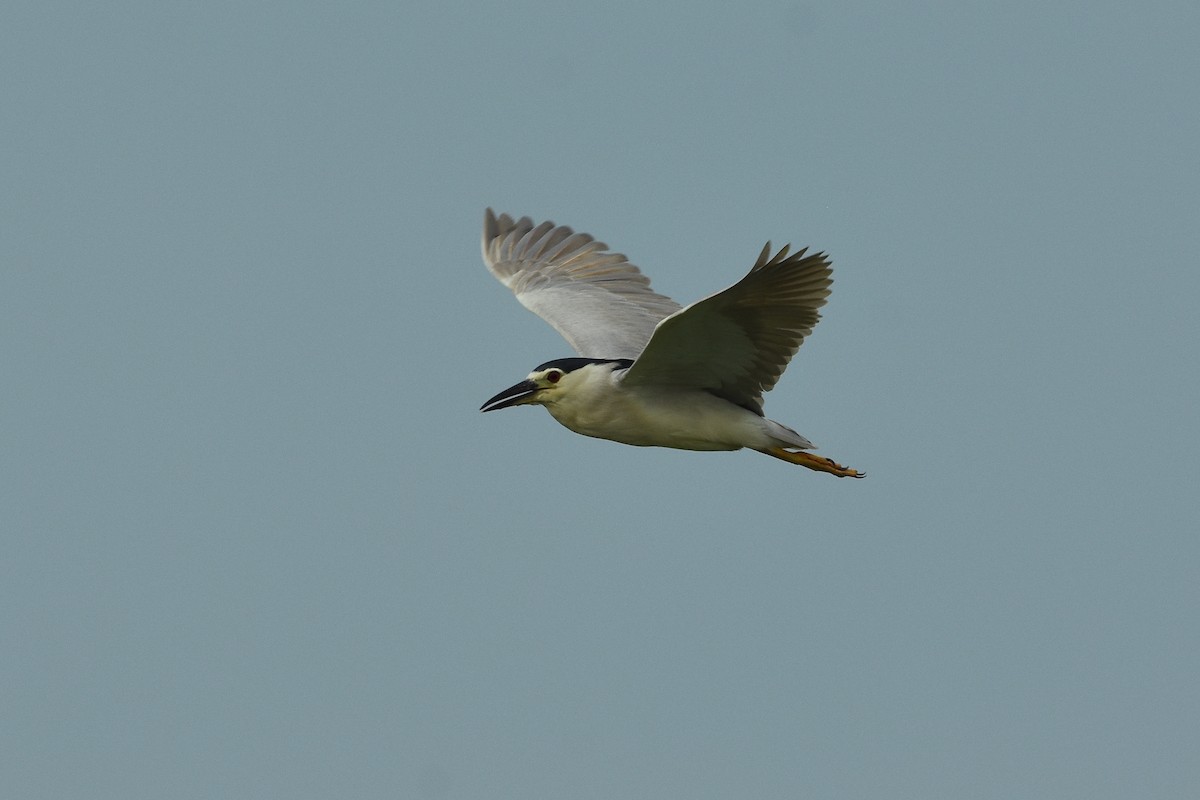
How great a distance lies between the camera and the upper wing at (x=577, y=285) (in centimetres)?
1420

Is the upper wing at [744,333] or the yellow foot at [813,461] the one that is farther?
the yellow foot at [813,461]

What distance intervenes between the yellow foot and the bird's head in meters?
1.38

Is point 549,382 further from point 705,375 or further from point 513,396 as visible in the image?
point 705,375

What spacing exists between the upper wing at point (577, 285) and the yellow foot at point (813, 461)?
81.6 inches

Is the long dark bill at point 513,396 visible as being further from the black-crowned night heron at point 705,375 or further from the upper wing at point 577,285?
the upper wing at point 577,285

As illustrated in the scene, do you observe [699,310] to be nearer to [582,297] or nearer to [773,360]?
[773,360]

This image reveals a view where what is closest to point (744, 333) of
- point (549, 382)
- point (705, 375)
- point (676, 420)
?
point (705, 375)

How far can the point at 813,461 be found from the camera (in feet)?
40.1

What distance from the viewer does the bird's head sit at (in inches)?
472

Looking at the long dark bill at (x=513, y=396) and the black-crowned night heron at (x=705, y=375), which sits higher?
the black-crowned night heron at (x=705, y=375)

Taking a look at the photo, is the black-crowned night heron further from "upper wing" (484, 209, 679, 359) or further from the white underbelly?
"upper wing" (484, 209, 679, 359)

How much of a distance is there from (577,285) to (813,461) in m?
4.19

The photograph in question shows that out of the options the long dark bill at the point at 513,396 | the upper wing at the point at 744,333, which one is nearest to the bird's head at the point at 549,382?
the long dark bill at the point at 513,396

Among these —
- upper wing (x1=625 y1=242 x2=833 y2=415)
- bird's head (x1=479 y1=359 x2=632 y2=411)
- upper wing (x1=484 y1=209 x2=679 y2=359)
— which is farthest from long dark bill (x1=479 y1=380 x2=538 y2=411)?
upper wing (x1=484 y1=209 x2=679 y2=359)
